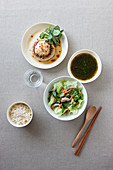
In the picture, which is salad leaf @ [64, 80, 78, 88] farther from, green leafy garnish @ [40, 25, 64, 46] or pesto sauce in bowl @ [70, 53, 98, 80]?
green leafy garnish @ [40, 25, 64, 46]

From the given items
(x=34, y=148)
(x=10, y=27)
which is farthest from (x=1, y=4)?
(x=34, y=148)

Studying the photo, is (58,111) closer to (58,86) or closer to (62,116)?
(62,116)

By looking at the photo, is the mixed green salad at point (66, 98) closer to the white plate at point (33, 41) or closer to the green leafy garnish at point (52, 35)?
the white plate at point (33, 41)

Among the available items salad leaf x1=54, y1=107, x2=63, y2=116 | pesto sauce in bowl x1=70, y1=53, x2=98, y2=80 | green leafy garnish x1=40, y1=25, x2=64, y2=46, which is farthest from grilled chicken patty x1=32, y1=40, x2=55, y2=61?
salad leaf x1=54, y1=107, x2=63, y2=116

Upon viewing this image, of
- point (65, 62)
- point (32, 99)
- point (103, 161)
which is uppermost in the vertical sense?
point (65, 62)

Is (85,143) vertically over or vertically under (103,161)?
over

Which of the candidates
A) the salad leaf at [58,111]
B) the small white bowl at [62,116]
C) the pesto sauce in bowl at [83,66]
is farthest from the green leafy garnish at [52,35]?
the salad leaf at [58,111]

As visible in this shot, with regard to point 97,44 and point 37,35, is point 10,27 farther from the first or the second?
point 97,44
